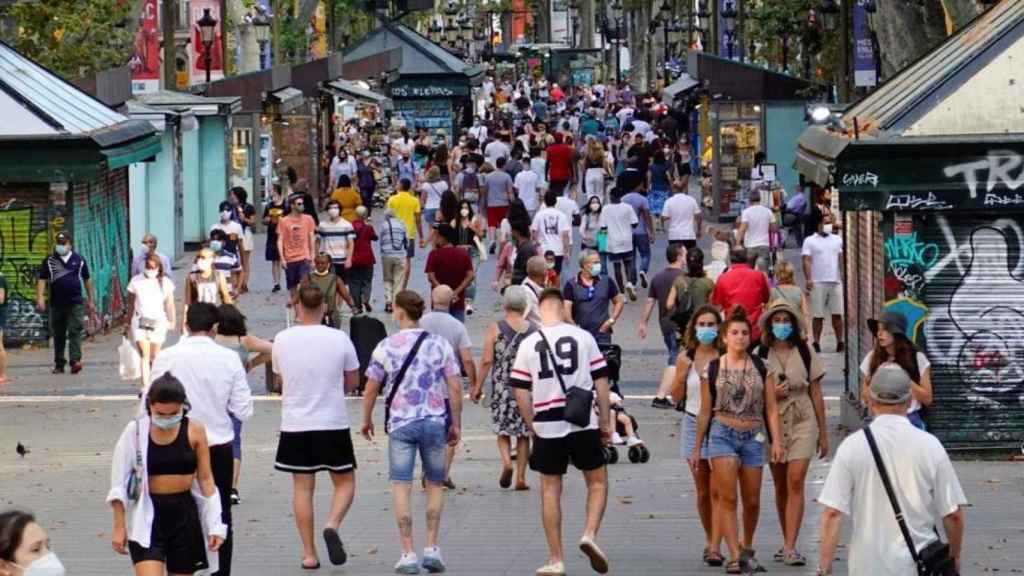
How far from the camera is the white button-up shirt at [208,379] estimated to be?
1230 centimetres

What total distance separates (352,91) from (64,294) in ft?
94.7

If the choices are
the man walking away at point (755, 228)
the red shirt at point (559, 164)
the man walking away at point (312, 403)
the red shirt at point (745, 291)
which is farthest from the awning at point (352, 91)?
the man walking away at point (312, 403)

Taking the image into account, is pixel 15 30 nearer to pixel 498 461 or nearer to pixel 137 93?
pixel 137 93

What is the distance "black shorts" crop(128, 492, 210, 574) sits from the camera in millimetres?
10531

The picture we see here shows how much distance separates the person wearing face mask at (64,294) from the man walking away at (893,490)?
1619 cm

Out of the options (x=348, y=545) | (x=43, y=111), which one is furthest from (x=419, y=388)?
(x=43, y=111)

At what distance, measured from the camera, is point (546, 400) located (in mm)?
13133

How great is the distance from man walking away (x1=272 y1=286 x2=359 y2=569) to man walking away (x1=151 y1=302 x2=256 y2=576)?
2.76 feet

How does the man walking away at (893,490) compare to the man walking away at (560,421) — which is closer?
the man walking away at (893,490)

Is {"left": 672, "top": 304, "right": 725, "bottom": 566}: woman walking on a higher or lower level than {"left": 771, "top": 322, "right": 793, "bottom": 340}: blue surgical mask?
lower

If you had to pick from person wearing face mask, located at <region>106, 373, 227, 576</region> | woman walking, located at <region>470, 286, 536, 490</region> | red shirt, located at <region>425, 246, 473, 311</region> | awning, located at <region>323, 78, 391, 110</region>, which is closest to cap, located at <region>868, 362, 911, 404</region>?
person wearing face mask, located at <region>106, 373, 227, 576</region>

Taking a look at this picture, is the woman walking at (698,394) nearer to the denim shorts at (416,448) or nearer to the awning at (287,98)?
the denim shorts at (416,448)

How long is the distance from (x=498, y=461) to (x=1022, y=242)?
4.27 m

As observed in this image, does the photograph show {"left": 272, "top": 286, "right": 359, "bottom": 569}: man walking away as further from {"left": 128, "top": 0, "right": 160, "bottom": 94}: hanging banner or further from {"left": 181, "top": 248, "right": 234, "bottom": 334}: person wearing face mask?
{"left": 128, "top": 0, "right": 160, "bottom": 94}: hanging banner
